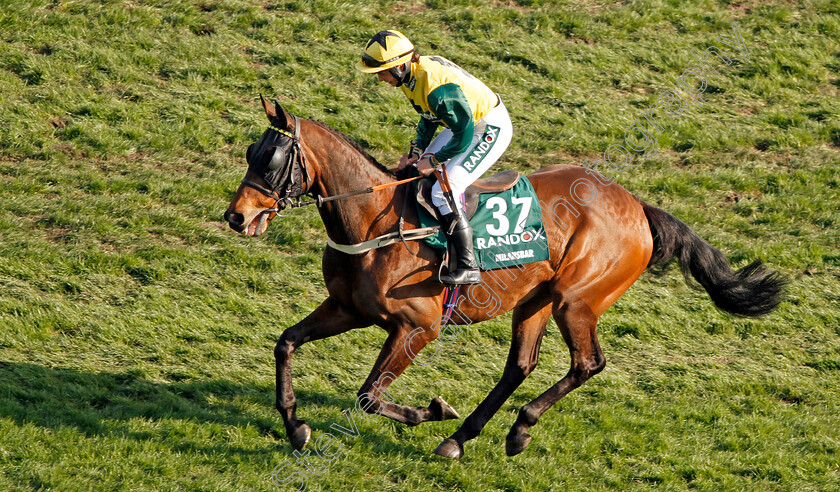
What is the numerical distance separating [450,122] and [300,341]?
5.35 ft

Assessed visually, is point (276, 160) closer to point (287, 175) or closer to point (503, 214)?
point (287, 175)

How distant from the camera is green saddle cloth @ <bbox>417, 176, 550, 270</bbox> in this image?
535 centimetres

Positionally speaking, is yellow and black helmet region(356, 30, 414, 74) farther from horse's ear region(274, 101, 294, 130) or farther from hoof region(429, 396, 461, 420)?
hoof region(429, 396, 461, 420)

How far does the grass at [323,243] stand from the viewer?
546cm

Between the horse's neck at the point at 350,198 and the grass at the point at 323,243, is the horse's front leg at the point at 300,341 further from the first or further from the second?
the horse's neck at the point at 350,198

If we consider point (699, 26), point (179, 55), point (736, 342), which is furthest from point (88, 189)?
point (699, 26)

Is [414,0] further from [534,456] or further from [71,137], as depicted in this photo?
[534,456]

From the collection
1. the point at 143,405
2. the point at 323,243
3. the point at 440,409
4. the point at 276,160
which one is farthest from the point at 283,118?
the point at 323,243

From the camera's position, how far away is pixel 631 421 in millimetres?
6016

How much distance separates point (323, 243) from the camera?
819 centimetres

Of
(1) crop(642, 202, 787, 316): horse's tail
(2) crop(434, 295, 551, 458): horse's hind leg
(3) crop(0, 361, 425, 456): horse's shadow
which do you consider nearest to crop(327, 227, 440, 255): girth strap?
(2) crop(434, 295, 551, 458): horse's hind leg

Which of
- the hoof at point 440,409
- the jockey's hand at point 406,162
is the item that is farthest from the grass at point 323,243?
the jockey's hand at point 406,162

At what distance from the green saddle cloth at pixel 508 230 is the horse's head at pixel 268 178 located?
106 centimetres

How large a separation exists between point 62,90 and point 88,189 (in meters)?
1.83
